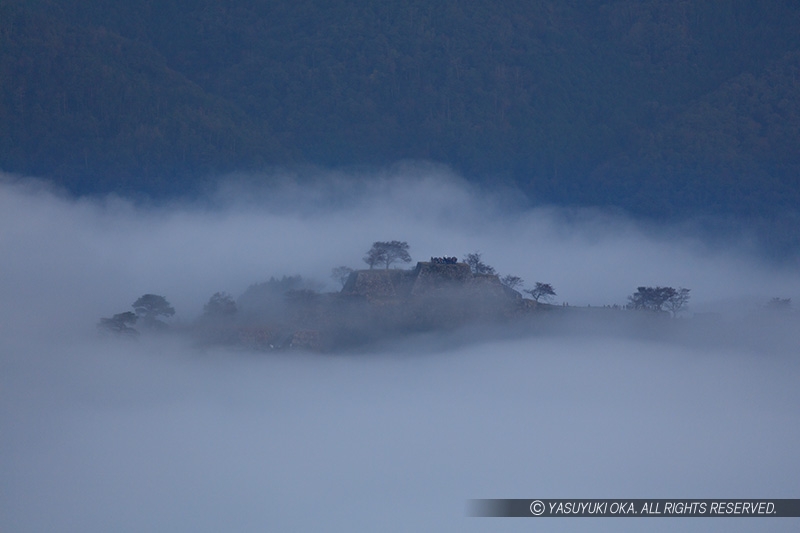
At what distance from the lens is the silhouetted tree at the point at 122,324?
88.5m

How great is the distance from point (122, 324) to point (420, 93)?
54.5 meters

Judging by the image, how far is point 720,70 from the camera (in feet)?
453

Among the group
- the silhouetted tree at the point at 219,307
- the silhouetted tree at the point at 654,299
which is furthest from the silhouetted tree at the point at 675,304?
the silhouetted tree at the point at 219,307

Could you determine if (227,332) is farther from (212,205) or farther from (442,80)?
(442,80)

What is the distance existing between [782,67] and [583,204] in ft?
73.3

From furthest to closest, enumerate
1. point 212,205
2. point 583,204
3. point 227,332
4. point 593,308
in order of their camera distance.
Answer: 1. point 583,204
2. point 212,205
3. point 593,308
4. point 227,332

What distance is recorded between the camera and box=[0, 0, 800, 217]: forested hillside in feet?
403

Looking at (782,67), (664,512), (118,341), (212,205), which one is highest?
(782,67)

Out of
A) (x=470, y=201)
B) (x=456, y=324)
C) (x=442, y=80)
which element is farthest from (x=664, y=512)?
(x=442, y=80)

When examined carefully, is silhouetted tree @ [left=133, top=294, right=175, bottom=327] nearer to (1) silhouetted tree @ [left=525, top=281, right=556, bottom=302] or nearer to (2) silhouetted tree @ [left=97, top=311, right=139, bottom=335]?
(2) silhouetted tree @ [left=97, top=311, right=139, bottom=335]

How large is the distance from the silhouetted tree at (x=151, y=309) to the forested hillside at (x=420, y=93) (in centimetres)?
2927

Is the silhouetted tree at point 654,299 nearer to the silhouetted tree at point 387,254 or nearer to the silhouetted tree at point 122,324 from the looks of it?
the silhouetted tree at point 387,254

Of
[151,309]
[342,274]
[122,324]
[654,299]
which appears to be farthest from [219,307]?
[654,299]

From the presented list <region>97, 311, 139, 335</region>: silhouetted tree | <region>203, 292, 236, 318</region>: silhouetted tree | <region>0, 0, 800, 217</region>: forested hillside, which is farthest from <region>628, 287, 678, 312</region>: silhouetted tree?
<region>0, 0, 800, 217</region>: forested hillside
